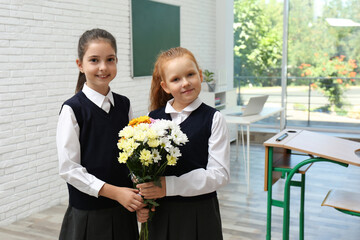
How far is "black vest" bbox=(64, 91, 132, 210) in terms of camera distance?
158 cm

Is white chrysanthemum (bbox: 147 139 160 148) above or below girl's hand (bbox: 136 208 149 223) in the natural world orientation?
above

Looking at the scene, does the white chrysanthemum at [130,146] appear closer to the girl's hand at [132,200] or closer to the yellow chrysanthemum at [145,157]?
the yellow chrysanthemum at [145,157]

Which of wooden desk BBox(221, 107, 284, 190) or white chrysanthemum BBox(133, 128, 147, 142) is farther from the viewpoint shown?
wooden desk BBox(221, 107, 284, 190)

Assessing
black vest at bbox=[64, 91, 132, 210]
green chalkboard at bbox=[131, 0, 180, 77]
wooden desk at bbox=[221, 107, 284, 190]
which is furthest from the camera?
green chalkboard at bbox=[131, 0, 180, 77]

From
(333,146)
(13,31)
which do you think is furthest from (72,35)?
(333,146)

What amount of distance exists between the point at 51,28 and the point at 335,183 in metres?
3.30

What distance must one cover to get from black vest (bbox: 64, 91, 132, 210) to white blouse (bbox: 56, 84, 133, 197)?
0.10 ft

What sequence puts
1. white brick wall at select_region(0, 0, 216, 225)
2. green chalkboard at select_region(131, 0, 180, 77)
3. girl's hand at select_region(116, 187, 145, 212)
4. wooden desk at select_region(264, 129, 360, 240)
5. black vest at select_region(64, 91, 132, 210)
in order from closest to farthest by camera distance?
girl's hand at select_region(116, 187, 145, 212)
black vest at select_region(64, 91, 132, 210)
wooden desk at select_region(264, 129, 360, 240)
white brick wall at select_region(0, 0, 216, 225)
green chalkboard at select_region(131, 0, 180, 77)

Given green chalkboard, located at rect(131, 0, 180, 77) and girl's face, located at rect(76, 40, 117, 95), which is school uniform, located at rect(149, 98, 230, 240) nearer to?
girl's face, located at rect(76, 40, 117, 95)

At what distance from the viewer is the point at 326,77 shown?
6.54m

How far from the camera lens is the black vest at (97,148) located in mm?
1577

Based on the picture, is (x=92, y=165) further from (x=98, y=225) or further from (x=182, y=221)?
(x=182, y=221)

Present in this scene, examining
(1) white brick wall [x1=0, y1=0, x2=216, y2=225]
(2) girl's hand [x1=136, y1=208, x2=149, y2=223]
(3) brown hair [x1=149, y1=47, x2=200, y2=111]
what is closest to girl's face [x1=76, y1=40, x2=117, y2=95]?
(3) brown hair [x1=149, y1=47, x2=200, y2=111]

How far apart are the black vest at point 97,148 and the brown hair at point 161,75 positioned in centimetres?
18
